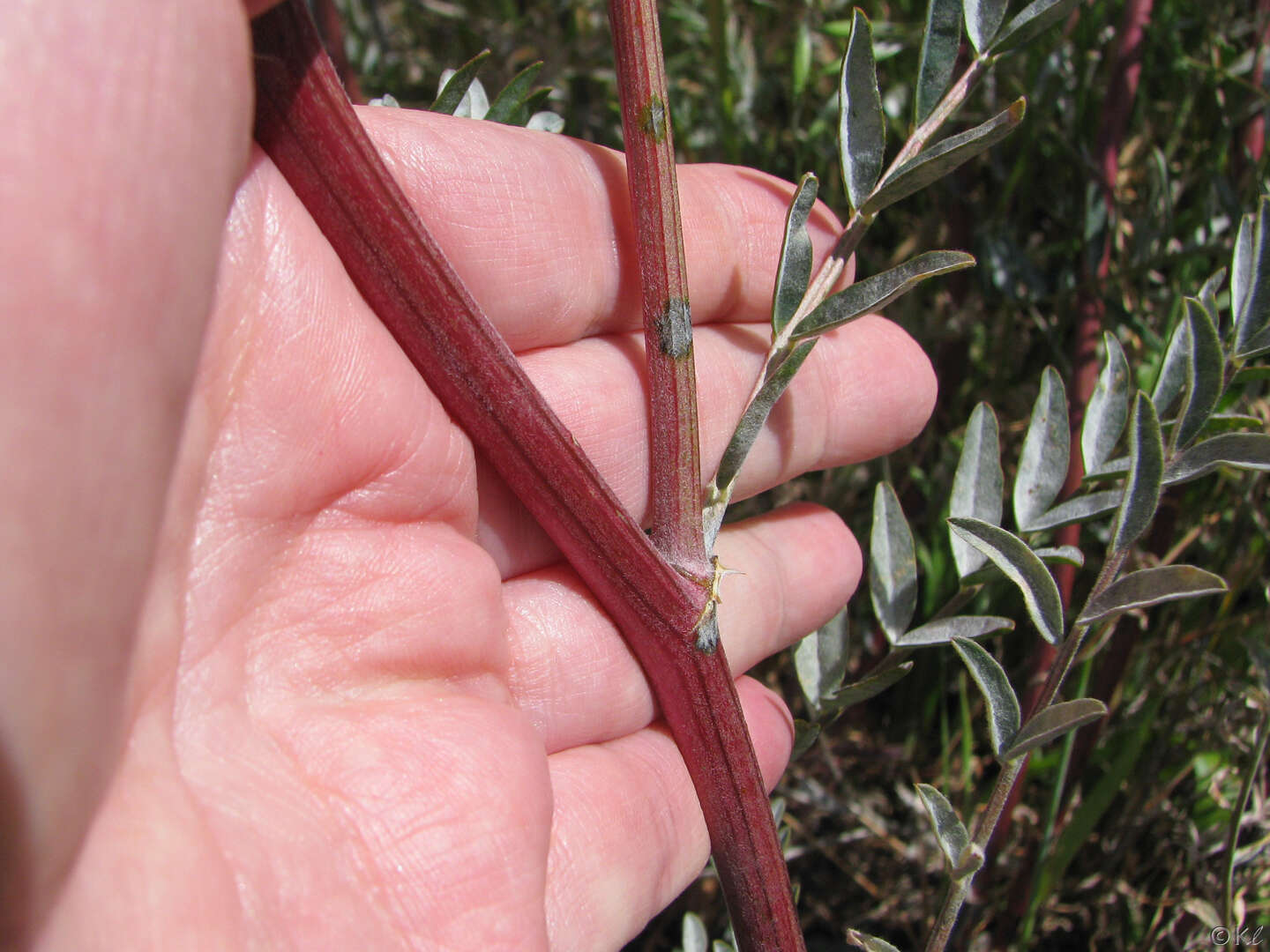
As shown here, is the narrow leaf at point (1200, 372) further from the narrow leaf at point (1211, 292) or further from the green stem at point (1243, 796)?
the green stem at point (1243, 796)

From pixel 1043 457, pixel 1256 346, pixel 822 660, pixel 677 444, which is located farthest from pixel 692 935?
pixel 1256 346

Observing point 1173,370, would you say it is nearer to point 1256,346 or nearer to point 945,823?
point 1256,346

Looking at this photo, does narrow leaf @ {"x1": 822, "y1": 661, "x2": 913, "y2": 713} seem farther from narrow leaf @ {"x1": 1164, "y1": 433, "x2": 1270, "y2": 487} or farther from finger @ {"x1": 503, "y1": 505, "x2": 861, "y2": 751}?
narrow leaf @ {"x1": 1164, "y1": 433, "x2": 1270, "y2": 487}

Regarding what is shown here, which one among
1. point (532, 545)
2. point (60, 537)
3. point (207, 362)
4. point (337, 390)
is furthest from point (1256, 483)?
point (60, 537)

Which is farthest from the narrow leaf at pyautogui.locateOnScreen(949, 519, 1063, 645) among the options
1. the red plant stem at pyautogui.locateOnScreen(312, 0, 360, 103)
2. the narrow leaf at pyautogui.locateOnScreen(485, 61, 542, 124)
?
the red plant stem at pyautogui.locateOnScreen(312, 0, 360, 103)

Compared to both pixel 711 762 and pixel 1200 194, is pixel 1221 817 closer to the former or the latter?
pixel 711 762
